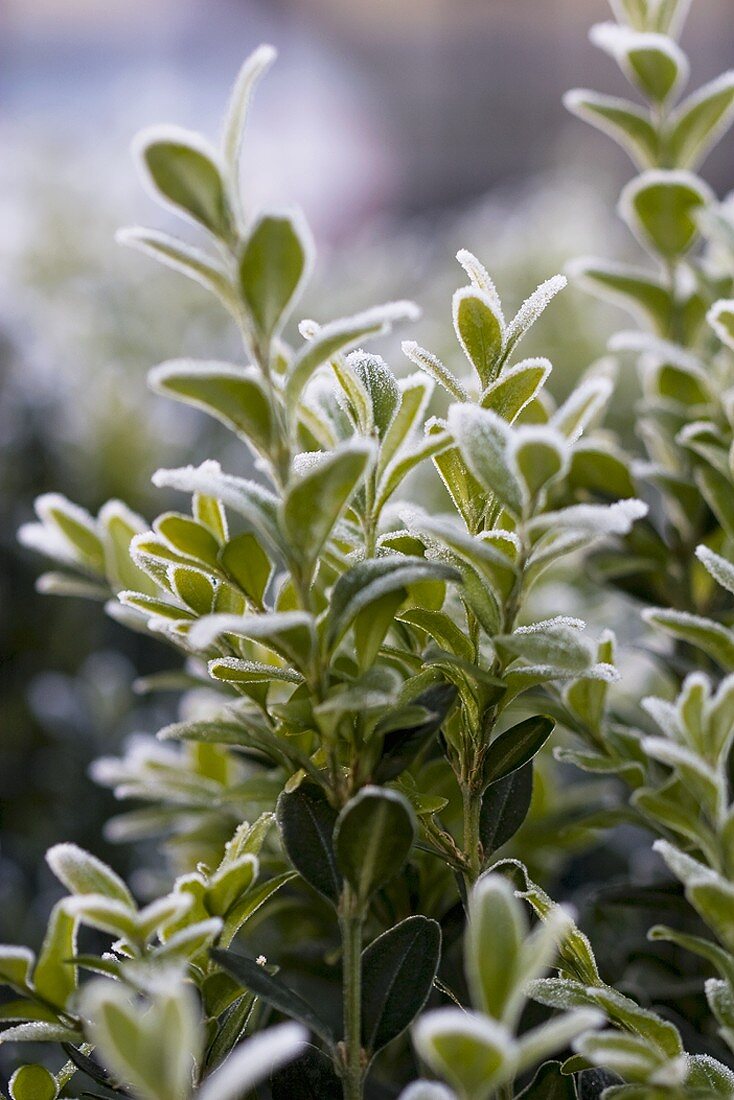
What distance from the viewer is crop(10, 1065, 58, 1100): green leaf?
1.45 feet

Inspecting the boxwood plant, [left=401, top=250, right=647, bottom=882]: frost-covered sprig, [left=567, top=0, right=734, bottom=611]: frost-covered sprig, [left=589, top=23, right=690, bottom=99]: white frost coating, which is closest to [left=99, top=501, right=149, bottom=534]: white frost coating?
the boxwood plant

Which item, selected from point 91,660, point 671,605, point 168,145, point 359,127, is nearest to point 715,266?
point 671,605

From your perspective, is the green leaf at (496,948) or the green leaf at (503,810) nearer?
the green leaf at (496,948)

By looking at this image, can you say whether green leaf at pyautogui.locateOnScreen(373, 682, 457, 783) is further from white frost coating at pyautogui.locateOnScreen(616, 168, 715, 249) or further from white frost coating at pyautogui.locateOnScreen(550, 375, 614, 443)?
white frost coating at pyautogui.locateOnScreen(616, 168, 715, 249)

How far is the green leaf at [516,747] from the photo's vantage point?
47 cm

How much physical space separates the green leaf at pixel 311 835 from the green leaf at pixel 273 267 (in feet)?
0.61

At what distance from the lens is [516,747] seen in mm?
470

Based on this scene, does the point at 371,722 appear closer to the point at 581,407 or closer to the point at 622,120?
the point at 581,407

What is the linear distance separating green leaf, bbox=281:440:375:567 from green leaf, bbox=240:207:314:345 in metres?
0.06

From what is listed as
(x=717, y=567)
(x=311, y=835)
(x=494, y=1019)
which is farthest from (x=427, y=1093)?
(x=717, y=567)

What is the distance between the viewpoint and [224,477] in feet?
1.35

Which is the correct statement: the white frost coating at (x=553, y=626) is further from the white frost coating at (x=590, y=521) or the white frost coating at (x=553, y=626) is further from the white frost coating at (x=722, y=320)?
the white frost coating at (x=722, y=320)

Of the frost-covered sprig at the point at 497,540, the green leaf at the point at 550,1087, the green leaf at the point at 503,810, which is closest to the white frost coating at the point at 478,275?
the frost-covered sprig at the point at 497,540

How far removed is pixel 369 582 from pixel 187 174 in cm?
16
